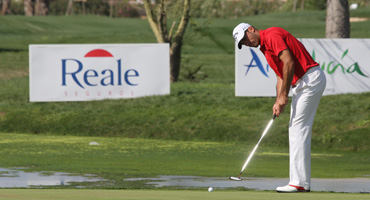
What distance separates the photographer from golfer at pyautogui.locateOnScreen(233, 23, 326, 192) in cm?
840

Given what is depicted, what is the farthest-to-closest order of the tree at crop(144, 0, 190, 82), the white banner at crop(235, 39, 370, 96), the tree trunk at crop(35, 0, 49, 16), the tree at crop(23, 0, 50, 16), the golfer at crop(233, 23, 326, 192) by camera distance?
the tree trunk at crop(35, 0, 49, 16), the tree at crop(23, 0, 50, 16), the tree at crop(144, 0, 190, 82), the white banner at crop(235, 39, 370, 96), the golfer at crop(233, 23, 326, 192)

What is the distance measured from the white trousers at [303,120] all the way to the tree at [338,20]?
14.9 m

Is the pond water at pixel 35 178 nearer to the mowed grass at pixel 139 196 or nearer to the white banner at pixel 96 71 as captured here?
the mowed grass at pixel 139 196

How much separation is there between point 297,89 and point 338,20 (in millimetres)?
15035

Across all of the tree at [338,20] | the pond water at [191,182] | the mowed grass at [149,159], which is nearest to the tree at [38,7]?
the tree at [338,20]

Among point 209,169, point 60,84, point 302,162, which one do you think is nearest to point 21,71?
point 60,84

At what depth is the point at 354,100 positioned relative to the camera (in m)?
20.0

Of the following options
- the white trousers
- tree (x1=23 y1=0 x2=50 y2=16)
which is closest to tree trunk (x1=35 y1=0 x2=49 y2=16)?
tree (x1=23 y1=0 x2=50 y2=16)

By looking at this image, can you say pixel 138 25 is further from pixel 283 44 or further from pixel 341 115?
pixel 283 44

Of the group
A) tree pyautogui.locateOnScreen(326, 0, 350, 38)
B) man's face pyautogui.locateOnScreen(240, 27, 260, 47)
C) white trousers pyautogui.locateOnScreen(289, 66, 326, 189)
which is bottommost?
white trousers pyautogui.locateOnScreen(289, 66, 326, 189)

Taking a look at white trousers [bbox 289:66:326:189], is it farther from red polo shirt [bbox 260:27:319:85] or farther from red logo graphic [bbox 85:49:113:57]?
red logo graphic [bbox 85:49:113:57]

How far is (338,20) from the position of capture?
75.8 feet

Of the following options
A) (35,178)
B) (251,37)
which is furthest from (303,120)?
(35,178)

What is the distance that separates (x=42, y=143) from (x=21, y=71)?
2070 centimetres
